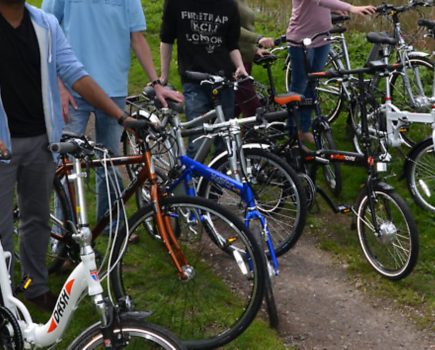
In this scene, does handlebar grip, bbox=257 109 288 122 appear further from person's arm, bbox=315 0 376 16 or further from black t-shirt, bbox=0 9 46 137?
black t-shirt, bbox=0 9 46 137

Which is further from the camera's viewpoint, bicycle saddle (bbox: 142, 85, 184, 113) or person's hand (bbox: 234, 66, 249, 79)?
person's hand (bbox: 234, 66, 249, 79)

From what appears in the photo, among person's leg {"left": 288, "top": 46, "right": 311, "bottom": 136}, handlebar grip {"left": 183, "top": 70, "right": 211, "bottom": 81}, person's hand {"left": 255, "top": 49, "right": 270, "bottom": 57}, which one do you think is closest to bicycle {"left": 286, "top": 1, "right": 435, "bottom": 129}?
person's leg {"left": 288, "top": 46, "right": 311, "bottom": 136}

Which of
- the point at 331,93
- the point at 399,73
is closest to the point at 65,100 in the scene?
the point at 399,73

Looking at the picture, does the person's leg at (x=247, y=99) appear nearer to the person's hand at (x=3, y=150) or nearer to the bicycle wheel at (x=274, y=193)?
the bicycle wheel at (x=274, y=193)

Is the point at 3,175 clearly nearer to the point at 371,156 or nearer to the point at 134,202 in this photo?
the point at 134,202

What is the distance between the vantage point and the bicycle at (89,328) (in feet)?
8.84

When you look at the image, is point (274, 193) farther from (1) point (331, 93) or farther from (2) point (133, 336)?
(1) point (331, 93)

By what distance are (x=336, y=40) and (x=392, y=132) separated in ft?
5.86

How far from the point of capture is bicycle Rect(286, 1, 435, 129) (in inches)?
254

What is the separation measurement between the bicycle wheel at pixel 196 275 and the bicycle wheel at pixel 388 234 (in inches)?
43.7

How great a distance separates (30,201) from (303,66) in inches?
134

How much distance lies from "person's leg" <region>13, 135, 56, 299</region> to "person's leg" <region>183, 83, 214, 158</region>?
5.18 feet

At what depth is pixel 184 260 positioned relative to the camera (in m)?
3.60

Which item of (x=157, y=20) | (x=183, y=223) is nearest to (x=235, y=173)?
(x=183, y=223)
